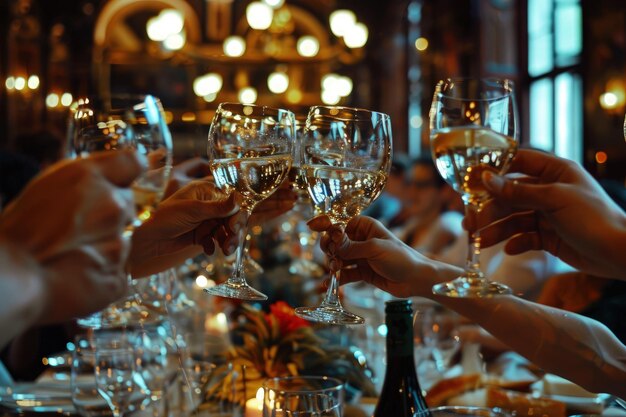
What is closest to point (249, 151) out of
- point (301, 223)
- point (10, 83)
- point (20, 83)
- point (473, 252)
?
point (473, 252)

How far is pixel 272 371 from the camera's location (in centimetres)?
158

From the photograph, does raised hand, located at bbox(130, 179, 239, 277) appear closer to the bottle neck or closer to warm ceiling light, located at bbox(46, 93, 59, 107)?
the bottle neck

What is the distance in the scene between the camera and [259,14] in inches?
402

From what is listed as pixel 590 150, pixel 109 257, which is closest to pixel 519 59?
pixel 590 150

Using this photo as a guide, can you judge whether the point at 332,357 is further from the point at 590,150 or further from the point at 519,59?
the point at 519,59

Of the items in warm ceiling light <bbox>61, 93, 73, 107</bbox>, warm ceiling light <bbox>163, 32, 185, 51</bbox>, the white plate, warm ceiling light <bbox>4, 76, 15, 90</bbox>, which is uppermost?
warm ceiling light <bbox>163, 32, 185, 51</bbox>

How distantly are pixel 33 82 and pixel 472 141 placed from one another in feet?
35.6

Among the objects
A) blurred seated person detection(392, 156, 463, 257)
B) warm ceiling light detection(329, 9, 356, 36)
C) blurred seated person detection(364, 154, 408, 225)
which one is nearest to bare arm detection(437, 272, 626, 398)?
blurred seated person detection(392, 156, 463, 257)

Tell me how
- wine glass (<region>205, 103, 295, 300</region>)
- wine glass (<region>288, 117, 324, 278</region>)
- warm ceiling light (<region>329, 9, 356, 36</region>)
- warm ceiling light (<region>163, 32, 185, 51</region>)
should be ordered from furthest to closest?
warm ceiling light (<region>163, 32, 185, 51</region>), warm ceiling light (<region>329, 9, 356, 36</region>), wine glass (<region>288, 117, 324, 278</region>), wine glass (<region>205, 103, 295, 300</region>)

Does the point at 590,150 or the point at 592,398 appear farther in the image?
the point at 590,150

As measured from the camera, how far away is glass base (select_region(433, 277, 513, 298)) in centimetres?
95

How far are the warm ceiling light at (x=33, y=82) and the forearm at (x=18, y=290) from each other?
10.7 meters

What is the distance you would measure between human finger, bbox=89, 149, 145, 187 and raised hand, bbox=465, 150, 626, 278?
436 millimetres

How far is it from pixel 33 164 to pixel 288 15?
7.28 metres
